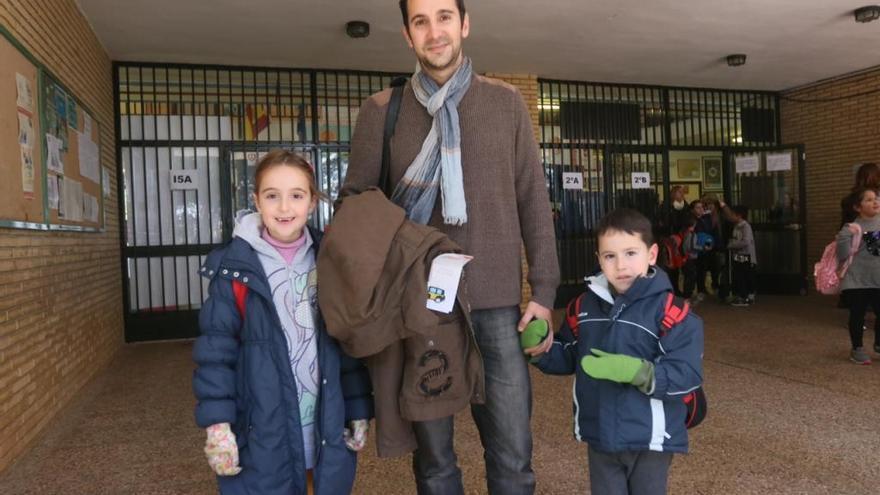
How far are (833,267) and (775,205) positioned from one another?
5143 millimetres

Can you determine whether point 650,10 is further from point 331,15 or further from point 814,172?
point 814,172

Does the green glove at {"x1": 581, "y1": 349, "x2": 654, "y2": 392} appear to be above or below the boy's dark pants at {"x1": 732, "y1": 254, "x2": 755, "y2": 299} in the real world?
above

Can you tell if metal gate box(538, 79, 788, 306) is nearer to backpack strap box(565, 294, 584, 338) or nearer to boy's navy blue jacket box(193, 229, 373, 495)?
backpack strap box(565, 294, 584, 338)

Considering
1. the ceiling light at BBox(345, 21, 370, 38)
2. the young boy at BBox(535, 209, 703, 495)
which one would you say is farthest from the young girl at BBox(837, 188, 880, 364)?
the ceiling light at BBox(345, 21, 370, 38)

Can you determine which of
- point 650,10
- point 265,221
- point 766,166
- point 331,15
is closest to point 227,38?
point 331,15

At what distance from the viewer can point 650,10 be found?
20.5ft

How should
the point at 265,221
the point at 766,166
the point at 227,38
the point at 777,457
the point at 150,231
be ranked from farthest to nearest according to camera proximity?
the point at 766,166 < the point at 150,231 < the point at 227,38 < the point at 777,457 < the point at 265,221

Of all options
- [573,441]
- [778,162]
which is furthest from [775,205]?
[573,441]

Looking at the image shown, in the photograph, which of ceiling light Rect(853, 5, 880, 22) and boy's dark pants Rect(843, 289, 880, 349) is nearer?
boy's dark pants Rect(843, 289, 880, 349)

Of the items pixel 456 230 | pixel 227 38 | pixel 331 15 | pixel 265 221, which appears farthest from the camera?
pixel 227 38

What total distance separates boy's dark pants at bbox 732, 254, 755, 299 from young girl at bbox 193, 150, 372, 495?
8.17 meters

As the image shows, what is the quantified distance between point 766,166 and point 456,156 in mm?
9546

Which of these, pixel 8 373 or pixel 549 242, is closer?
pixel 549 242

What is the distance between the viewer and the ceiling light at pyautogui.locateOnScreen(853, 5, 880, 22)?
6.38m
